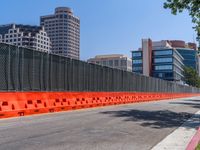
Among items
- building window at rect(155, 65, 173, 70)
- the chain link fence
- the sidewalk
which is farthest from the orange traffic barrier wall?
building window at rect(155, 65, 173, 70)

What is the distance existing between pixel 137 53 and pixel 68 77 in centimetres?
14790

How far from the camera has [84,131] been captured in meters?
11.5

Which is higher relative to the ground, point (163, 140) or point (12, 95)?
point (12, 95)

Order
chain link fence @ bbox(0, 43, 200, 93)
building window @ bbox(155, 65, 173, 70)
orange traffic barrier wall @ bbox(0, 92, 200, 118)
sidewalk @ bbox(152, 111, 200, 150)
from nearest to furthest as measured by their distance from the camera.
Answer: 1. sidewalk @ bbox(152, 111, 200, 150)
2. orange traffic barrier wall @ bbox(0, 92, 200, 118)
3. chain link fence @ bbox(0, 43, 200, 93)
4. building window @ bbox(155, 65, 173, 70)

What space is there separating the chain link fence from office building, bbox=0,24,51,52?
450ft

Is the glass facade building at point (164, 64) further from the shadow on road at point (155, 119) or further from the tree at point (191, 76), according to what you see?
the shadow on road at point (155, 119)

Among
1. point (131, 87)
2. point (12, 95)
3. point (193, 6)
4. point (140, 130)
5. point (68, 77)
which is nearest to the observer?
point (140, 130)

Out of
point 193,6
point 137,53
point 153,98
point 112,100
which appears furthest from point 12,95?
point 137,53

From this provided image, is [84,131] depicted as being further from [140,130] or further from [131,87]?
[131,87]

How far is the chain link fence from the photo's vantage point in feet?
60.7

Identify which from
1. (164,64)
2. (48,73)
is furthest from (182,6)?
(164,64)

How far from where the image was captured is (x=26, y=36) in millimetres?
170875

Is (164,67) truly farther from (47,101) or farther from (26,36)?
(47,101)

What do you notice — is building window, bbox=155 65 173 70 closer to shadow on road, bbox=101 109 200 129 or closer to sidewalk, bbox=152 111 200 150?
shadow on road, bbox=101 109 200 129
